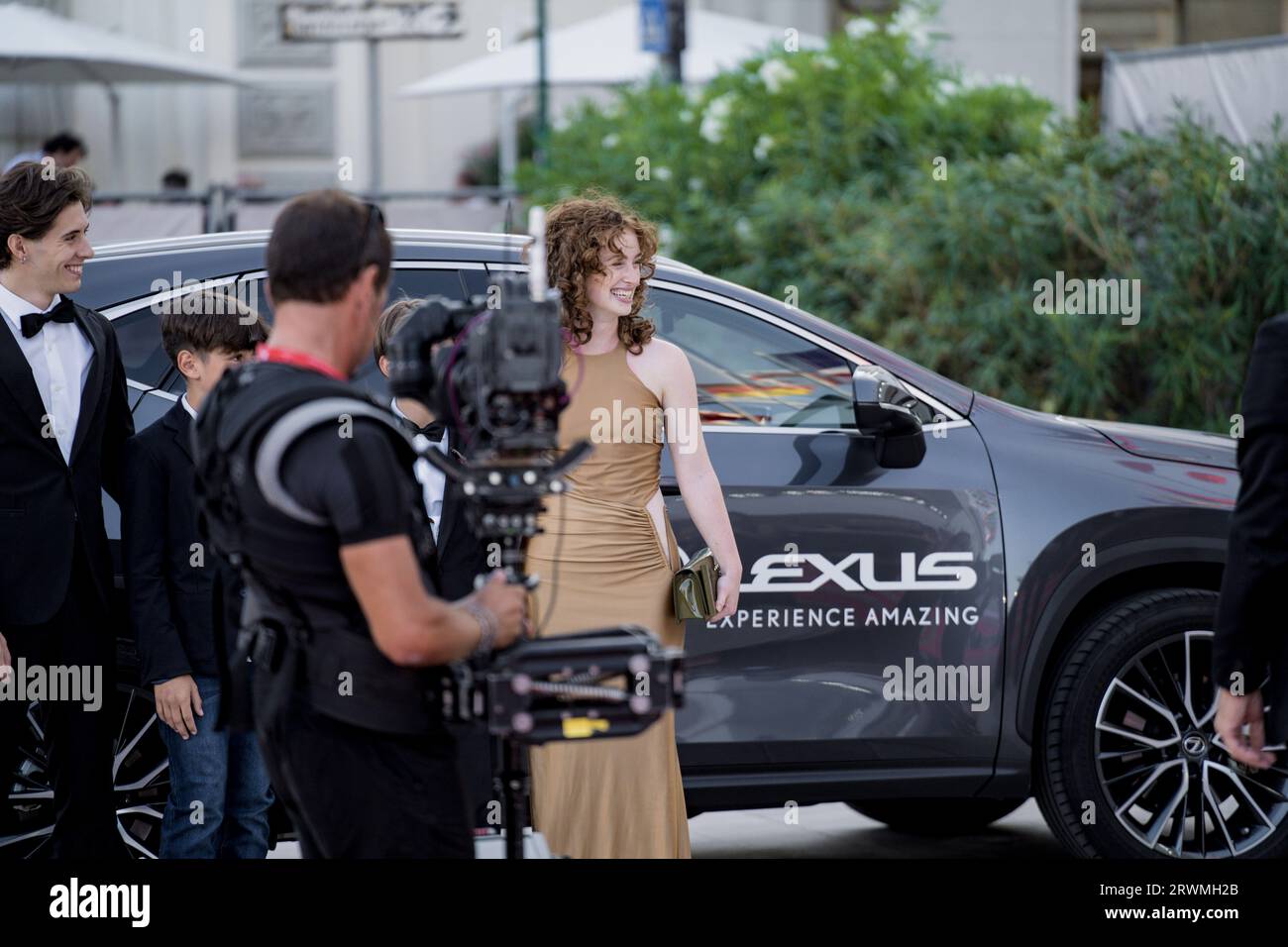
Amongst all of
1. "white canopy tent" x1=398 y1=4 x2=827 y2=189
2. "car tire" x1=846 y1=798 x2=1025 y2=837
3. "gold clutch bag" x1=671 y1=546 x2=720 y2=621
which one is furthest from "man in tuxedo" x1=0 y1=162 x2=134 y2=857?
"white canopy tent" x1=398 y1=4 x2=827 y2=189

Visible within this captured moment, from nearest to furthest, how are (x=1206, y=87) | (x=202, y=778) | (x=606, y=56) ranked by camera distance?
(x=202, y=778) < (x=1206, y=87) < (x=606, y=56)

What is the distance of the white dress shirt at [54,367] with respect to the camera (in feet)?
14.8

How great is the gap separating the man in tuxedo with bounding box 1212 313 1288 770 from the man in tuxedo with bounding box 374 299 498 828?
1666 mm

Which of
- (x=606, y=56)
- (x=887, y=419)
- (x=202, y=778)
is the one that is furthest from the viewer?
(x=606, y=56)

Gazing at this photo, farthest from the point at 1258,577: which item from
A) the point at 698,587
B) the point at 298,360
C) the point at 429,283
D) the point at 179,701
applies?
the point at 429,283

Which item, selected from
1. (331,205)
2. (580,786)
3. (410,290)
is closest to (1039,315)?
(410,290)

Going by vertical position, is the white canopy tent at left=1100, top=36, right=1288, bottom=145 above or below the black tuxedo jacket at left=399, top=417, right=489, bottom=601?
above

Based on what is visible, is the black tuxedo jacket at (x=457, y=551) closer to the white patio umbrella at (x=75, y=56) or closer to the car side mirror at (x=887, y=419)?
the car side mirror at (x=887, y=419)

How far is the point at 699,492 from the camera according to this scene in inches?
181

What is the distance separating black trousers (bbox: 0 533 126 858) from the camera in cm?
448

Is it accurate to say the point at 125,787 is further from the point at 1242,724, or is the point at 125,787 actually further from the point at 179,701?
the point at 1242,724

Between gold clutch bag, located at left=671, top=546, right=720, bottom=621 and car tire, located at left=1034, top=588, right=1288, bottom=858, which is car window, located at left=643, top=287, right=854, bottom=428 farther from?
car tire, located at left=1034, top=588, right=1288, bottom=858

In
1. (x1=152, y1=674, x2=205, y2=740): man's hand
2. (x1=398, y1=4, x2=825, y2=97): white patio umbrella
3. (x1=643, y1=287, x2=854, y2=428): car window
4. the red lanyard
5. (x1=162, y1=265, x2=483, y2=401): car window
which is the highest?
(x1=398, y1=4, x2=825, y2=97): white patio umbrella

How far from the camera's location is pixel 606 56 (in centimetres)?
1722
